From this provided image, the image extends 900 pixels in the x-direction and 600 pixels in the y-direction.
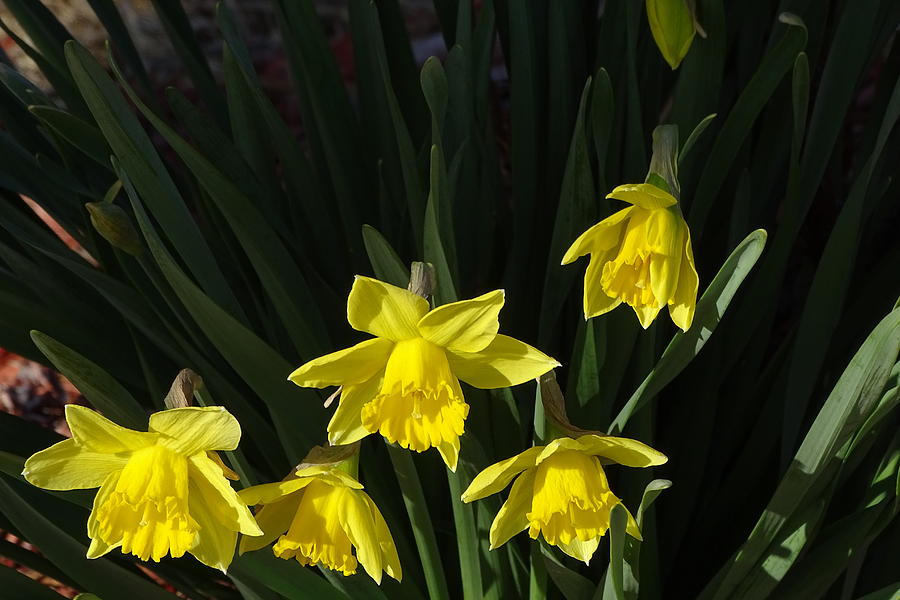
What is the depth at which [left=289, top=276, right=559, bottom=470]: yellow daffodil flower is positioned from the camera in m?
0.59

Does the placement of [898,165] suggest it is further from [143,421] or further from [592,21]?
[143,421]

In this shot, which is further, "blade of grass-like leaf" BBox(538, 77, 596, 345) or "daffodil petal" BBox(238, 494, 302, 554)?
"blade of grass-like leaf" BBox(538, 77, 596, 345)

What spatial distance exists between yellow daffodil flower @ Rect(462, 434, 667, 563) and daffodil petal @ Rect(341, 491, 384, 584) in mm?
73

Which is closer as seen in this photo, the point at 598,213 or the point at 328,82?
the point at 598,213

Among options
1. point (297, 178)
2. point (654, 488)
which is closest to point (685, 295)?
point (654, 488)

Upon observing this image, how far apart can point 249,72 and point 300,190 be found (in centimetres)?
16

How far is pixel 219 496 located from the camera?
2.13ft

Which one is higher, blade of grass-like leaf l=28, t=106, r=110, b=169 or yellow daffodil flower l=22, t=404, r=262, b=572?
blade of grass-like leaf l=28, t=106, r=110, b=169

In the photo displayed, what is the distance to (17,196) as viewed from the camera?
3.62 ft

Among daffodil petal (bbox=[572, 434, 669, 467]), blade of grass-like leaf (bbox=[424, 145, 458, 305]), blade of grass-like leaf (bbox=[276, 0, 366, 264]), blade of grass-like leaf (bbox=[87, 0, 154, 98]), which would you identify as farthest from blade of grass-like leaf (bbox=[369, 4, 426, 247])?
blade of grass-like leaf (bbox=[87, 0, 154, 98])

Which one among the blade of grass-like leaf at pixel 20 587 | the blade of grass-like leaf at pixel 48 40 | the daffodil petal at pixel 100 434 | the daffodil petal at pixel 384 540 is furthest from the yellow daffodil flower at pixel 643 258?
the blade of grass-like leaf at pixel 48 40

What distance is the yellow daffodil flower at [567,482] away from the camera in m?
0.64

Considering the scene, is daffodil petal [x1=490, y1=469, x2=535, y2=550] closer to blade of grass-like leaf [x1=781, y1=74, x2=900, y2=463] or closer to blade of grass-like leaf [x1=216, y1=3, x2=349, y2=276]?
blade of grass-like leaf [x1=781, y1=74, x2=900, y2=463]

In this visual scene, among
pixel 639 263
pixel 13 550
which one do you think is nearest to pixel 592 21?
pixel 639 263
